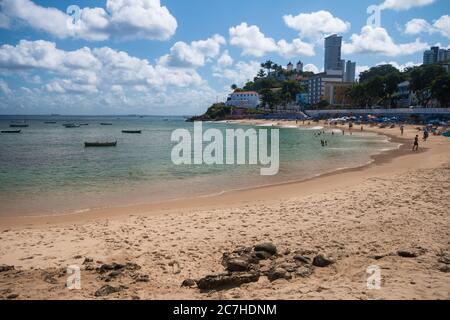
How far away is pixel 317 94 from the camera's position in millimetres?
160875

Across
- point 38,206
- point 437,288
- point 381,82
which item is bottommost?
point 38,206

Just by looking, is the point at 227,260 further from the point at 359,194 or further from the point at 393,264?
the point at 359,194

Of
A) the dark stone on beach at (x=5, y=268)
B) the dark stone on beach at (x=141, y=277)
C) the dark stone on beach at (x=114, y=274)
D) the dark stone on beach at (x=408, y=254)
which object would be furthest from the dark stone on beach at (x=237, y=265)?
the dark stone on beach at (x=5, y=268)

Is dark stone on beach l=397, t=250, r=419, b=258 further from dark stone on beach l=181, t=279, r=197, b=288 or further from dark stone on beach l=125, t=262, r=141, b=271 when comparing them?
dark stone on beach l=125, t=262, r=141, b=271

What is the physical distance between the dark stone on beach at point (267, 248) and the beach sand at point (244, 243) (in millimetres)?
245

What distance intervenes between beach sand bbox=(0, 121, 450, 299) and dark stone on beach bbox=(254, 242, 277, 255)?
25cm

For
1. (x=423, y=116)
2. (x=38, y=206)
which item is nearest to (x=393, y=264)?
(x=38, y=206)

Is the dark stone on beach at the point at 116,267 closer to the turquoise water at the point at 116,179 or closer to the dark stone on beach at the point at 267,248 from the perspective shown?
the dark stone on beach at the point at 267,248

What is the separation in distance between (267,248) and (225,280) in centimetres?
207

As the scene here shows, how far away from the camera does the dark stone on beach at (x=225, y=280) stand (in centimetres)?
680

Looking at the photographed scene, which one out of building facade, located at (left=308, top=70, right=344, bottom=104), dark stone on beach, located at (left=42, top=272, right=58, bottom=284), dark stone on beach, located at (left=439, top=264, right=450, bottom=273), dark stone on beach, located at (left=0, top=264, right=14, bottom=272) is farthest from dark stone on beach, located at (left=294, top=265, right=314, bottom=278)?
building facade, located at (left=308, top=70, right=344, bottom=104)

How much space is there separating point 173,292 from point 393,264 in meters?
4.70

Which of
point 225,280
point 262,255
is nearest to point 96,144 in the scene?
point 262,255

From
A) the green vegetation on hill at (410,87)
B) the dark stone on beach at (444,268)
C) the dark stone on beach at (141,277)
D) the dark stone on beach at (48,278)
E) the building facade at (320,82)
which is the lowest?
the dark stone on beach at (48,278)
